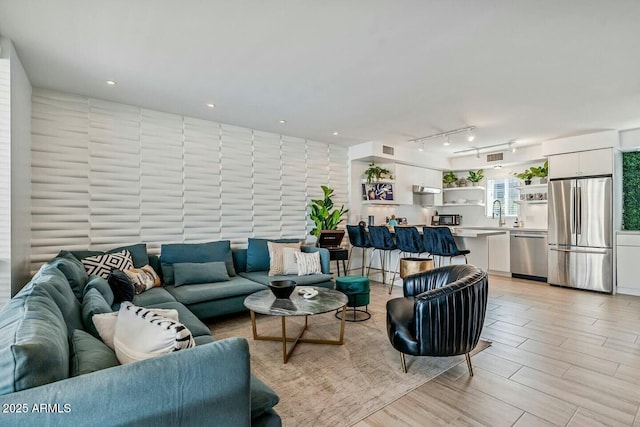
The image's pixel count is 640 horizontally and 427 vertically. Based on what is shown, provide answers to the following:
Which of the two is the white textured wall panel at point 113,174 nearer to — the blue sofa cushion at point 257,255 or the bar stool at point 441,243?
the blue sofa cushion at point 257,255

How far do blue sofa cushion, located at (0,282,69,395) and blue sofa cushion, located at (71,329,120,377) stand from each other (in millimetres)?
53

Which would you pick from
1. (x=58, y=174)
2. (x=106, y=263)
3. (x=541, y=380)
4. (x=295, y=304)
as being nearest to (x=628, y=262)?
(x=541, y=380)

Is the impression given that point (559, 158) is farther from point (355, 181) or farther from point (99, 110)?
point (99, 110)

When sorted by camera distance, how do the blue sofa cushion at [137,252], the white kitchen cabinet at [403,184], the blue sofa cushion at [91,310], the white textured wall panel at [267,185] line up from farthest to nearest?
the white kitchen cabinet at [403,184] → the white textured wall panel at [267,185] → the blue sofa cushion at [137,252] → the blue sofa cushion at [91,310]

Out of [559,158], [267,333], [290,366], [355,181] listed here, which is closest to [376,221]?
[355,181]

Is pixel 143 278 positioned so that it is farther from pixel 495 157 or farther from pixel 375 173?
pixel 495 157

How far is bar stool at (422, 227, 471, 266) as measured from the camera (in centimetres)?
442

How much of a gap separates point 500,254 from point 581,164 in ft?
7.06

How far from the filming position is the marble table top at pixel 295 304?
2.61 metres

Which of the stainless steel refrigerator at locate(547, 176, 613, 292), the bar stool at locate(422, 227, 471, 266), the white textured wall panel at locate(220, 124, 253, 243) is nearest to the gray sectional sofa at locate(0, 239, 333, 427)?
the white textured wall panel at locate(220, 124, 253, 243)

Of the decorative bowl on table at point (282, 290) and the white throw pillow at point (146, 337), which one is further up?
the white throw pillow at point (146, 337)

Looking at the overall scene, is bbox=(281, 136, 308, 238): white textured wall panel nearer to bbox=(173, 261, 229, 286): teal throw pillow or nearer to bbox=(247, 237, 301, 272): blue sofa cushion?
bbox=(247, 237, 301, 272): blue sofa cushion

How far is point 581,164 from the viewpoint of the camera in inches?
206

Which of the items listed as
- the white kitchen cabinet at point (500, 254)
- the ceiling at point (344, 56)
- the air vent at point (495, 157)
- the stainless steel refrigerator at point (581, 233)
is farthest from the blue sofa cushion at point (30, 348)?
the air vent at point (495, 157)
